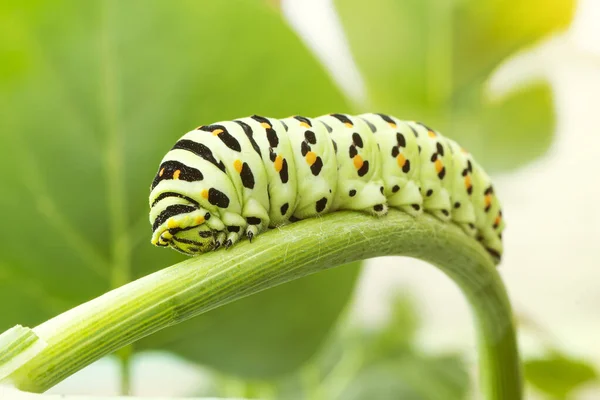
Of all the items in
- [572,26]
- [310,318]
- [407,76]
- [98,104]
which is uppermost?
[572,26]

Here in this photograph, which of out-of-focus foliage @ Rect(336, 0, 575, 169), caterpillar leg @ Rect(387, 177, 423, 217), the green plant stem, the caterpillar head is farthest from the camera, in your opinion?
out-of-focus foliage @ Rect(336, 0, 575, 169)

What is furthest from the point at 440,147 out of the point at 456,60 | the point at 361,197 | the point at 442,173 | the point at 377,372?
the point at 377,372

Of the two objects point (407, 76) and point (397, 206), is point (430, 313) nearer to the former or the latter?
point (407, 76)

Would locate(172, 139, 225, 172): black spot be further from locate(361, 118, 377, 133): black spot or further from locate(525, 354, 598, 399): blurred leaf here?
locate(525, 354, 598, 399): blurred leaf

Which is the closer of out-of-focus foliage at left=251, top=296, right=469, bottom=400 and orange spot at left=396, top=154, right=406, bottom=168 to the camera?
orange spot at left=396, top=154, right=406, bottom=168

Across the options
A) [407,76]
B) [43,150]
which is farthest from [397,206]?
[407,76]

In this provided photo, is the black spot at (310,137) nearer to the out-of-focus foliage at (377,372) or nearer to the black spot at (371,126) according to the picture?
the black spot at (371,126)

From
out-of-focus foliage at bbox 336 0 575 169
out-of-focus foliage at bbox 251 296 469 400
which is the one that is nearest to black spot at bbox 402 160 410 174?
out-of-focus foliage at bbox 336 0 575 169
